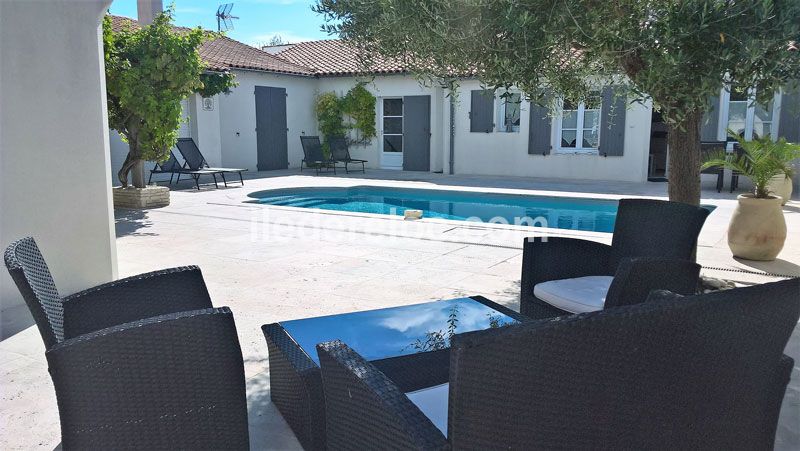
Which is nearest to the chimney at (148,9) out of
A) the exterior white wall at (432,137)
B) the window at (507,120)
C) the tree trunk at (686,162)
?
the exterior white wall at (432,137)

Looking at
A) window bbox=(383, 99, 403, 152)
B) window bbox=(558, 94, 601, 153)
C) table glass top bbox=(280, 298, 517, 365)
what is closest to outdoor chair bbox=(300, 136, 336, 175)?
window bbox=(383, 99, 403, 152)

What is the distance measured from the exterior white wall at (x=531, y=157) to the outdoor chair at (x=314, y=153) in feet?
11.3

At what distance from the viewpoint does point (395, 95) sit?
53.0 ft

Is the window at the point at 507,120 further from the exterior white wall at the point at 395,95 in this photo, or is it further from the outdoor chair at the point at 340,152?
the outdoor chair at the point at 340,152

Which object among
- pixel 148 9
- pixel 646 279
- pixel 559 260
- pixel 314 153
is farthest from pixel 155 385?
pixel 314 153

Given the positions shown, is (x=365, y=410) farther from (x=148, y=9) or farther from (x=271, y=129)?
(x=271, y=129)

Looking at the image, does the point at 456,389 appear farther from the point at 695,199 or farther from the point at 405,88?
the point at 405,88

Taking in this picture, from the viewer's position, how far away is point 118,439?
1.87 m

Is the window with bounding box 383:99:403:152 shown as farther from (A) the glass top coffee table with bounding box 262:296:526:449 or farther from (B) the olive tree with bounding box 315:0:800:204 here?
(A) the glass top coffee table with bounding box 262:296:526:449

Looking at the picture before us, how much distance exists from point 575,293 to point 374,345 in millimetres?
1148

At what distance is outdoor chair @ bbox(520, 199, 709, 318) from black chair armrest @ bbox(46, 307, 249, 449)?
1747 mm

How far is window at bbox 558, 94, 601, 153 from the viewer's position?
13719 millimetres

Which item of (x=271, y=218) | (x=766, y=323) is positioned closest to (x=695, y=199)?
(x=766, y=323)

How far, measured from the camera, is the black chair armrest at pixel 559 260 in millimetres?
3381
